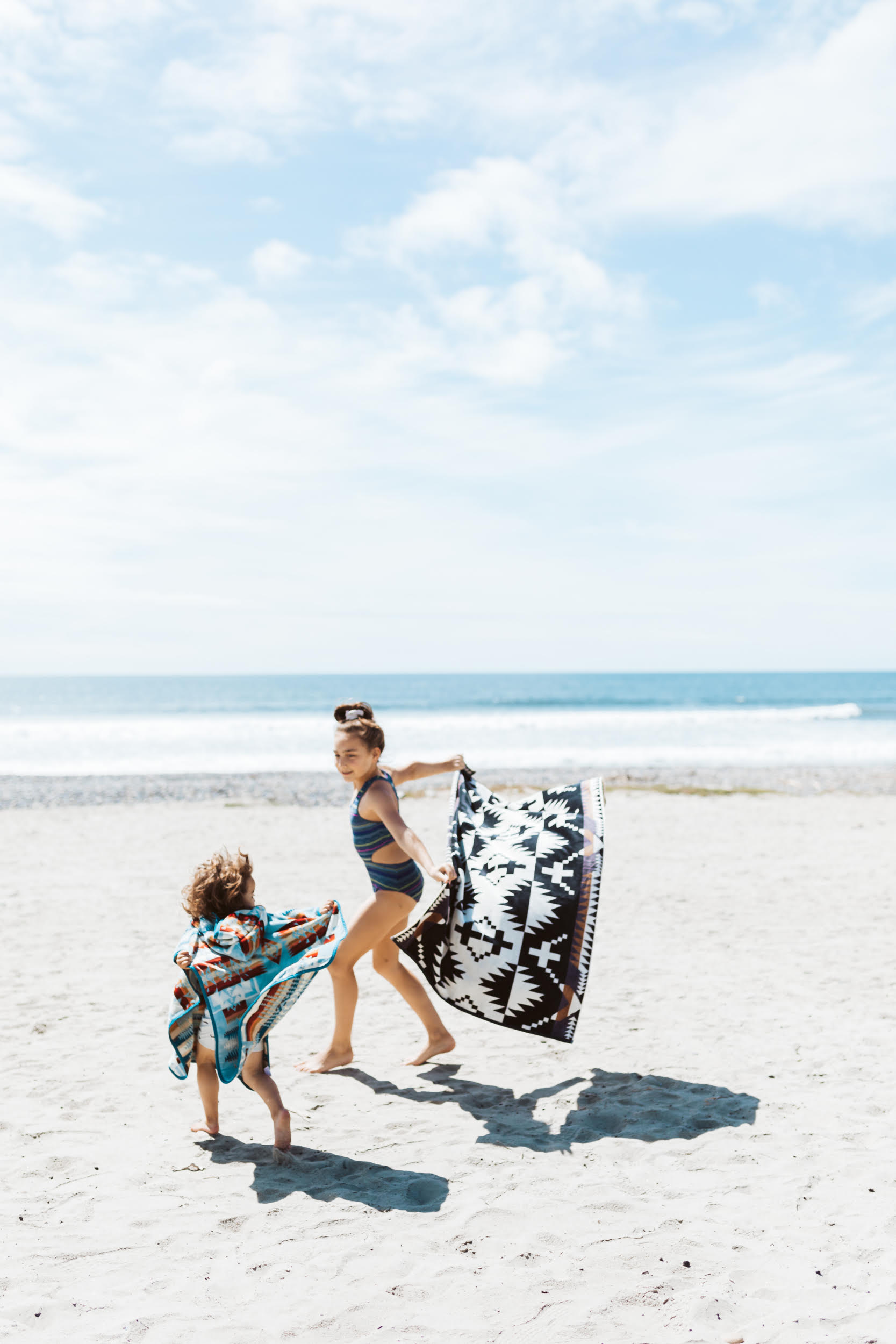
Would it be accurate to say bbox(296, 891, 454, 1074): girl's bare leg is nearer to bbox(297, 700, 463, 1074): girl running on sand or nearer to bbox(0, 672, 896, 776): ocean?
bbox(297, 700, 463, 1074): girl running on sand

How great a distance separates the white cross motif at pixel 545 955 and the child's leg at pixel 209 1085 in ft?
5.20

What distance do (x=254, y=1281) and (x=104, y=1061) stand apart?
2463 millimetres

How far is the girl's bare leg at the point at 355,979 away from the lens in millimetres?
4922

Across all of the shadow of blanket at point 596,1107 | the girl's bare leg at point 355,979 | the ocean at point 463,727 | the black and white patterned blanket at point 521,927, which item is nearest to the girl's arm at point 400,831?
the black and white patterned blanket at point 521,927

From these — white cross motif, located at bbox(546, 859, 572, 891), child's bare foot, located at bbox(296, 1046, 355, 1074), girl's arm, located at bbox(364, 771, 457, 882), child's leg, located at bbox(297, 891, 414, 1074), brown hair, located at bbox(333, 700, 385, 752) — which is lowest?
child's bare foot, located at bbox(296, 1046, 355, 1074)

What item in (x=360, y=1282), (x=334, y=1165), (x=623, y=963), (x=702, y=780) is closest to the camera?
(x=360, y=1282)

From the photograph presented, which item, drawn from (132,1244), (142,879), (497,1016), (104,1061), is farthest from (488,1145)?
(142,879)

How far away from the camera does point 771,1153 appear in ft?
13.7

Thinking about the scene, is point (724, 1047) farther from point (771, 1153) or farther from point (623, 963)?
point (623, 963)

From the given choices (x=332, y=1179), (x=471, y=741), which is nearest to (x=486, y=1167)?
(x=332, y=1179)

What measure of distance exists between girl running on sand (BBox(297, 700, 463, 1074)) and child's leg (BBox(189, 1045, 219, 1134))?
2.95 feet

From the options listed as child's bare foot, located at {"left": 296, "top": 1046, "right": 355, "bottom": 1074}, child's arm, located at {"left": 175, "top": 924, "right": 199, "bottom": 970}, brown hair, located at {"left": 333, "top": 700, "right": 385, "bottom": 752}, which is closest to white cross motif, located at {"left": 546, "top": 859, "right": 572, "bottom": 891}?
brown hair, located at {"left": 333, "top": 700, "right": 385, "bottom": 752}

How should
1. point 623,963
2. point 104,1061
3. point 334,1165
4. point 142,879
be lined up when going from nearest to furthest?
1. point 334,1165
2. point 104,1061
3. point 623,963
4. point 142,879

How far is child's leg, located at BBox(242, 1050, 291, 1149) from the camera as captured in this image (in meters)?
4.12
